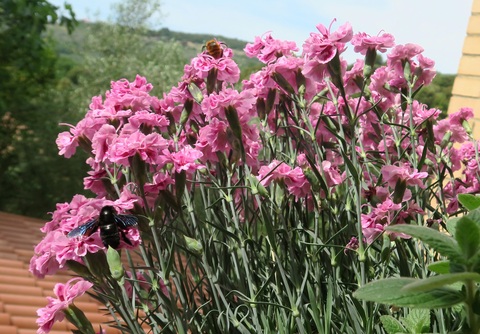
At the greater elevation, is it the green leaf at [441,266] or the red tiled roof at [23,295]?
the green leaf at [441,266]

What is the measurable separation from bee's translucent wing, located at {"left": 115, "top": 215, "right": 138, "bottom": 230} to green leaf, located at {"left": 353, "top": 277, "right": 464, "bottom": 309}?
74cm

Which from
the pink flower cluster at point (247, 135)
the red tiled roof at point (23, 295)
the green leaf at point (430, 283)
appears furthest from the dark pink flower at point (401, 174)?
the red tiled roof at point (23, 295)

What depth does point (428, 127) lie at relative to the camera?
1608 millimetres

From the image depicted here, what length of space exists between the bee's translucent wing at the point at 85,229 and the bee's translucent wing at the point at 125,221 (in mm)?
45

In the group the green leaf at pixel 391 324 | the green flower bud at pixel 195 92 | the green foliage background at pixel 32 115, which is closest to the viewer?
the green leaf at pixel 391 324

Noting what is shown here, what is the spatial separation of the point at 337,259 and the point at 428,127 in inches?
18.6

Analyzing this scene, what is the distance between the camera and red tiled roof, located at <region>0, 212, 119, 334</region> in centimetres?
277

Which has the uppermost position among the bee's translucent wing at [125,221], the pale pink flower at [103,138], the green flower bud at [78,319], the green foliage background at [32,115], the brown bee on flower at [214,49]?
the brown bee on flower at [214,49]

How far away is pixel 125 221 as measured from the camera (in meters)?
1.20

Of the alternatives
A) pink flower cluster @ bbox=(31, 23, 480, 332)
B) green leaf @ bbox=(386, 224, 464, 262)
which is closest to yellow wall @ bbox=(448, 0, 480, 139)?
pink flower cluster @ bbox=(31, 23, 480, 332)

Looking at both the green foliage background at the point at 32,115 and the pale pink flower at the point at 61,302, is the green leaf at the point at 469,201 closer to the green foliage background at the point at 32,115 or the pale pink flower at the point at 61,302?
the pale pink flower at the point at 61,302

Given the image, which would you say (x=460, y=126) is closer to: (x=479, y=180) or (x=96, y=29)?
(x=479, y=180)

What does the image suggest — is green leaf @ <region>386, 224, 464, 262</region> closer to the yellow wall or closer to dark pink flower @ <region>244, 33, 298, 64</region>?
dark pink flower @ <region>244, 33, 298, 64</region>

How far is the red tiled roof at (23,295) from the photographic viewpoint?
277 cm
